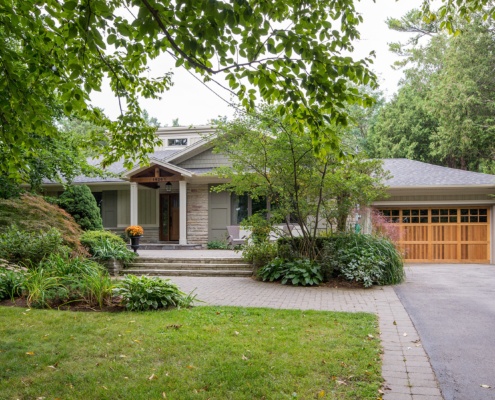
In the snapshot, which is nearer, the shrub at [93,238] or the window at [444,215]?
the shrub at [93,238]

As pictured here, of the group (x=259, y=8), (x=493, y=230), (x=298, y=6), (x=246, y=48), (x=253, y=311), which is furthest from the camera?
(x=493, y=230)

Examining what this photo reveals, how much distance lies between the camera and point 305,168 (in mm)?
9695

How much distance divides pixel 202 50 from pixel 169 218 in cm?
1506

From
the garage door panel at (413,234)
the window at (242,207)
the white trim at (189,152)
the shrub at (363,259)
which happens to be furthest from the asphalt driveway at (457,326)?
the white trim at (189,152)

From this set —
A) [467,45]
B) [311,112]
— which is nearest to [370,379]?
[311,112]

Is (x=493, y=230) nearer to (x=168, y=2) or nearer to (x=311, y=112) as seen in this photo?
(x=311, y=112)

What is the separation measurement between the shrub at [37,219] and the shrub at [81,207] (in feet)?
9.31

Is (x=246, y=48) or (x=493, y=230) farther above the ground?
(x=246, y=48)

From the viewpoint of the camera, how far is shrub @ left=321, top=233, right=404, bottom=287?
29.9 feet

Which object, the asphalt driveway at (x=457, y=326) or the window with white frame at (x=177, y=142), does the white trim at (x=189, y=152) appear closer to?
the window with white frame at (x=177, y=142)

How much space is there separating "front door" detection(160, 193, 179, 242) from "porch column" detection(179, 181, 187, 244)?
1.44m

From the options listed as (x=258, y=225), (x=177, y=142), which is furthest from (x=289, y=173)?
(x=177, y=142)

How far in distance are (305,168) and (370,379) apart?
21.1 feet

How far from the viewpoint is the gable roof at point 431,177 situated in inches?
575
